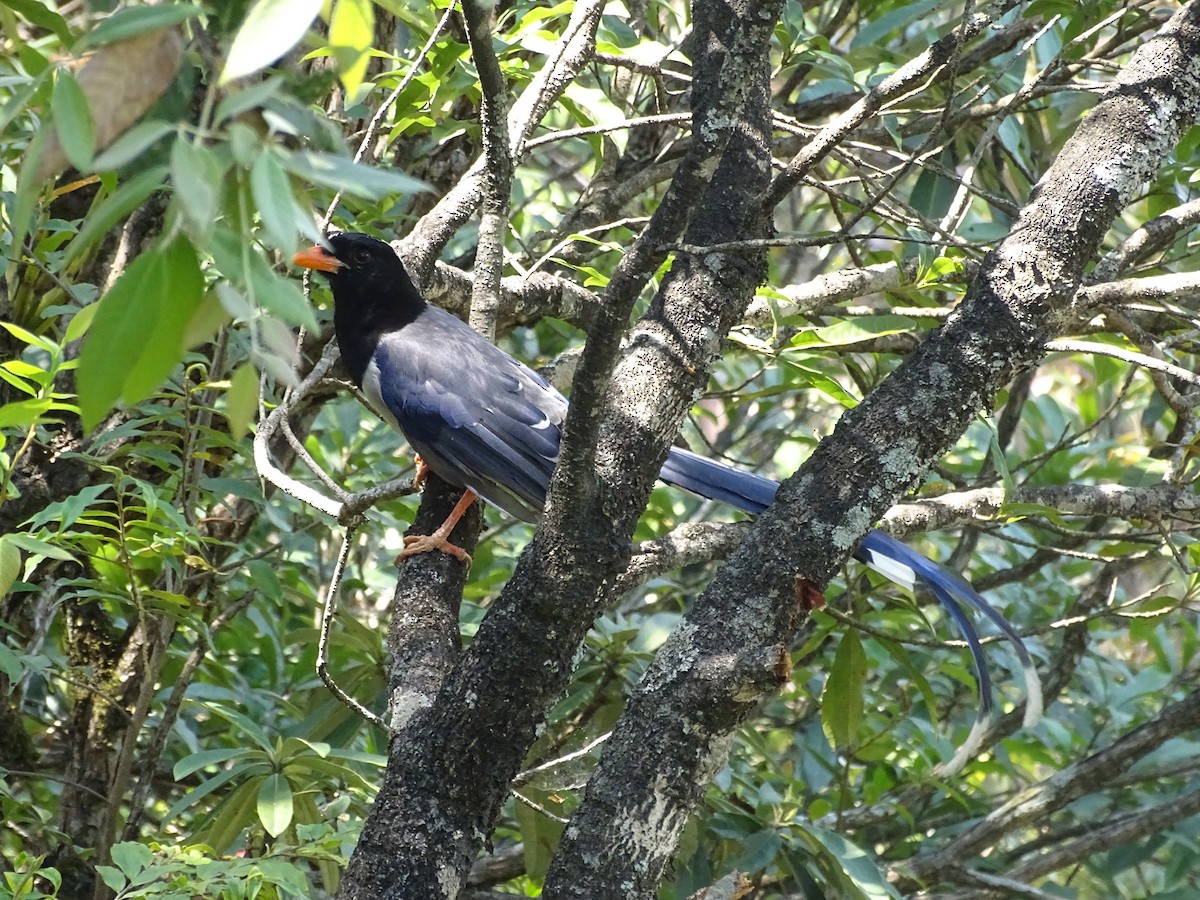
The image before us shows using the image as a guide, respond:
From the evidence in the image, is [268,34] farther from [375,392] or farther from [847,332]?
[375,392]

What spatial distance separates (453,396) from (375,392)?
0.34 metres

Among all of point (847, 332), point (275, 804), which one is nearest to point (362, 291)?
point (847, 332)

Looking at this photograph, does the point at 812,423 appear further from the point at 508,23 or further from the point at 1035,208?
the point at 1035,208

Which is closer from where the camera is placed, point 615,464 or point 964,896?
point 615,464

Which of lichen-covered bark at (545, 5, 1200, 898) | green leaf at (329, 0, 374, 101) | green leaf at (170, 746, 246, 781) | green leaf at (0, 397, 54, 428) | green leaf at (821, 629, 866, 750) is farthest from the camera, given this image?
green leaf at (821, 629, 866, 750)

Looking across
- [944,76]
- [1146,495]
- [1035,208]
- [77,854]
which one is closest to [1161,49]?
[1035,208]

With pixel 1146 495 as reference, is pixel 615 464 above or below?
below

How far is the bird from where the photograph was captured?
3.35m

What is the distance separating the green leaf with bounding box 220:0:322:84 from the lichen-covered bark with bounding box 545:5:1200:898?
126 centimetres

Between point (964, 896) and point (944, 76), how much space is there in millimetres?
2510

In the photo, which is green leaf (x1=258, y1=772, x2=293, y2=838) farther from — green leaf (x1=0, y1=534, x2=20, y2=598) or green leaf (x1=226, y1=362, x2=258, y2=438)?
green leaf (x1=226, y1=362, x2=258, y2=438)

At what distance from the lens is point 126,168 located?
1.04m

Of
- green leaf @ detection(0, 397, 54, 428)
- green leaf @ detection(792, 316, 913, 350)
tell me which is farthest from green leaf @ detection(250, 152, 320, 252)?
green leaf @ detection(792, 316, 913, 350)

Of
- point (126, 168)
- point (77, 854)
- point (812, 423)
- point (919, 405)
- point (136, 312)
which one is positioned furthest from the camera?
point (812, 423)
